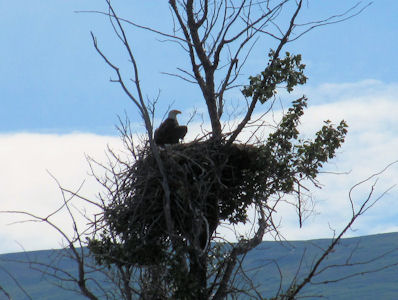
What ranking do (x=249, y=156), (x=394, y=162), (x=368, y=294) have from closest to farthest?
1. (x=394, y=162)
2. (x=249, y=156)
3. (x=368, y=294)

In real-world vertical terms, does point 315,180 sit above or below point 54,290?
below

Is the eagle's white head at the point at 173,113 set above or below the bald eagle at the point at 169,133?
above

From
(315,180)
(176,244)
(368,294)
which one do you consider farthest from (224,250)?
(368,294)

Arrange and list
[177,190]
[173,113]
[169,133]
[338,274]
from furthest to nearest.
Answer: [338,274]
[173,113]
[169,133]
[177,190]

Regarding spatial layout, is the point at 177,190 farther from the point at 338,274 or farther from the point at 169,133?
the point at 338,274

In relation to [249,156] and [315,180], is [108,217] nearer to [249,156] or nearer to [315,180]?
[249,156]

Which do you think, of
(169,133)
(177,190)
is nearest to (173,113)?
(169,133)

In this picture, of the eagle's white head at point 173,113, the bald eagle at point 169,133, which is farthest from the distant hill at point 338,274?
the bald eagle at point 169,133

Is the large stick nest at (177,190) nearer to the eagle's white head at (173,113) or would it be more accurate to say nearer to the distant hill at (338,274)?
the eagle's white head at (173,113)

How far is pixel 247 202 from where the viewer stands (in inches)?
360

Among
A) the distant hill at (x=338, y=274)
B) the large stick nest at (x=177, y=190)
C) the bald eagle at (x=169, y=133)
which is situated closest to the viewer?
the large stick nest at (x=177, y=190)

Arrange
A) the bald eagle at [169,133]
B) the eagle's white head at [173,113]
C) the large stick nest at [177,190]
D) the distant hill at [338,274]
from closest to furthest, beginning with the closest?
the large stick nest at [177,190] < the bald eagle at [169,133] < the eagle's white head at [173,113] < the distant hill at [338,274]

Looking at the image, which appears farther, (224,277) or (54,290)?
(54,290)

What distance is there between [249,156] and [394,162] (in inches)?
95.1
